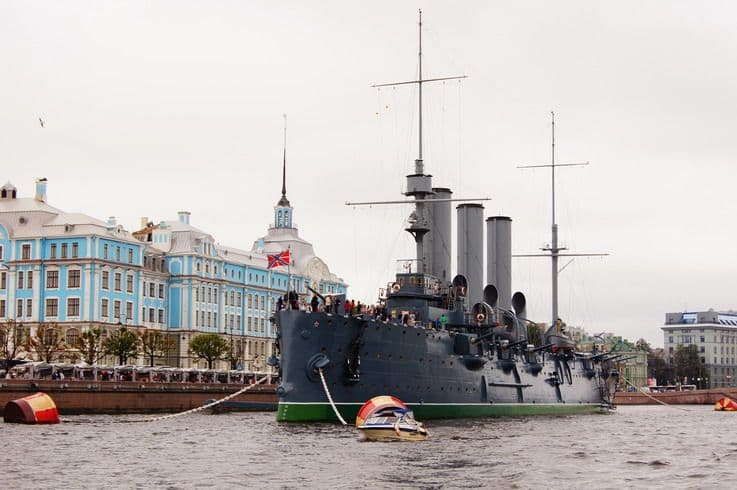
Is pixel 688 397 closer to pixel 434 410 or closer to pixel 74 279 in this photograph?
pixel 74 279

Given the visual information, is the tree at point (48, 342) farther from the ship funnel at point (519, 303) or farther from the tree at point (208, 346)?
the ship funnel at point (519, 303)

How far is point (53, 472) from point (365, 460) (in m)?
8.78

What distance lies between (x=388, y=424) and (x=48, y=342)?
53359mm

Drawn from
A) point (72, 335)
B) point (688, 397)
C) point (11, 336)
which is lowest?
point (688, 397)

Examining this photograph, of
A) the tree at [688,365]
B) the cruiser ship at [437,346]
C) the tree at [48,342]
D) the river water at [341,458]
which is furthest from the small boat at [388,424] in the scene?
the tree at [688,365]

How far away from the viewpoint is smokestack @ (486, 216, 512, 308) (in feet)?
242

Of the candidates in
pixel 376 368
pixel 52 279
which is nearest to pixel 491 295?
pixel 376 368

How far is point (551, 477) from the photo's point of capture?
3080 centimetres

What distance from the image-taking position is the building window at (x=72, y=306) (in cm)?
9800

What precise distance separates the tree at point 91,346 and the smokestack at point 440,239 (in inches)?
1315

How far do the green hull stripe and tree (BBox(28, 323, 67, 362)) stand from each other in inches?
1446

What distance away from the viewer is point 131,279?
4092 inches

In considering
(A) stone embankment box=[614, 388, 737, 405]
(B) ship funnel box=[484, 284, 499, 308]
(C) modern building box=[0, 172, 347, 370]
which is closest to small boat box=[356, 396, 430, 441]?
(B) ship funnel box=[484, 284, 499, 308]

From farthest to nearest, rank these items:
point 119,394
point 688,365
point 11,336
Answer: point 688,365
point 11,336
point 119,394
